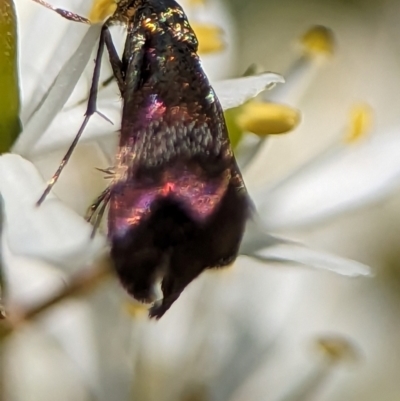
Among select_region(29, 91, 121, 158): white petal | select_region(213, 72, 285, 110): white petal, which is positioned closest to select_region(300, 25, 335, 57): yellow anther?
select_region(213, 72, 285, 110): white petal

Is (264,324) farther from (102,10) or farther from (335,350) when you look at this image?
(102,10)

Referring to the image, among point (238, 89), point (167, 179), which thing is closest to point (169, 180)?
point (167, 179)

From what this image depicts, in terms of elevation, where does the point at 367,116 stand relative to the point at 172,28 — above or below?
below

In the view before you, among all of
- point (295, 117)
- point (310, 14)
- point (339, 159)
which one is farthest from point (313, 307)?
point (310, 14)

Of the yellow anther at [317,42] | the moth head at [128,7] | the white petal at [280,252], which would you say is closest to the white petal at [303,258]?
the white petal at [280,252]

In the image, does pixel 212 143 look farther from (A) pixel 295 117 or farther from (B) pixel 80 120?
(A) pixel 295 117

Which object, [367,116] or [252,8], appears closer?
[367,116]
